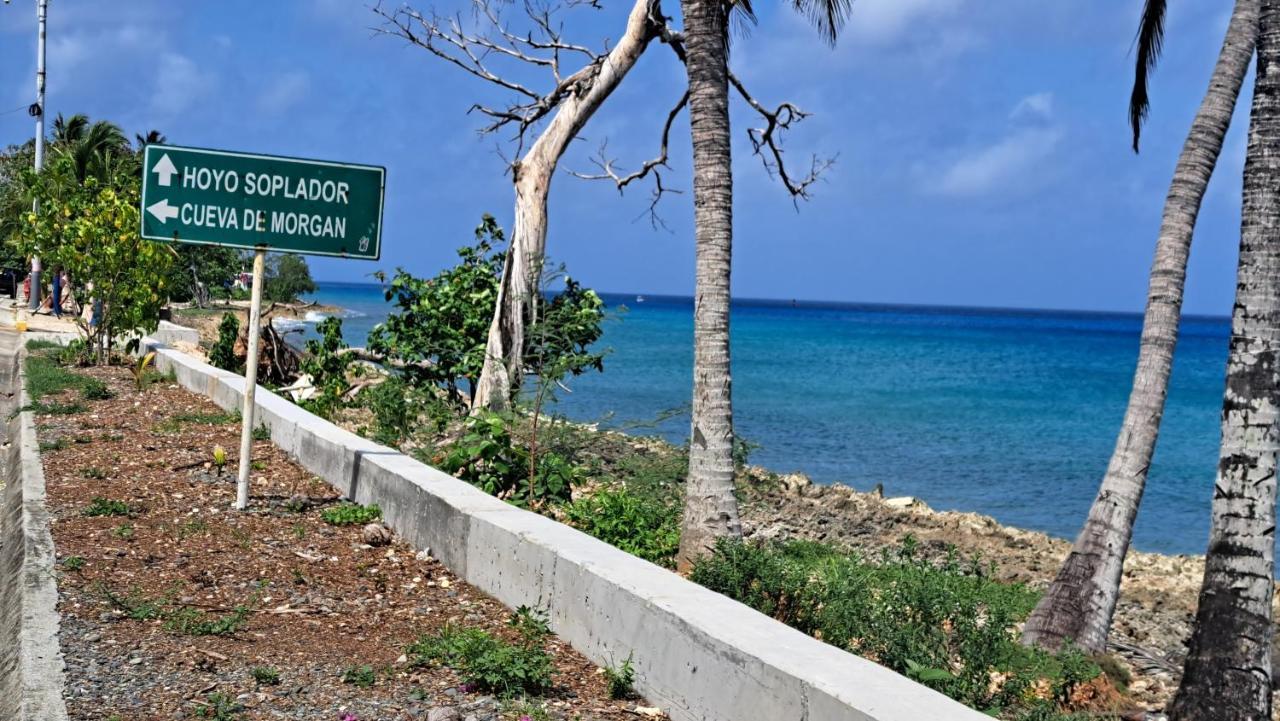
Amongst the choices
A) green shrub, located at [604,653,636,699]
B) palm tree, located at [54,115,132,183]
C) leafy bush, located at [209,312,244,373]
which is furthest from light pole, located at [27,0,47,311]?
green shrub, located at [604,653,636,699]

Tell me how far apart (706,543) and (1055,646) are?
8.18 feet

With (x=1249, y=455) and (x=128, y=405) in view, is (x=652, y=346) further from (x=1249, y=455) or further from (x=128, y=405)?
(x=1249, y=455)

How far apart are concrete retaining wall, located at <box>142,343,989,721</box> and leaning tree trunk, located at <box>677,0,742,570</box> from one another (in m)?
1.38

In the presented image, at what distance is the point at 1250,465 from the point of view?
643 cm

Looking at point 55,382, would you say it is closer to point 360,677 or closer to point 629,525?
point 629,525

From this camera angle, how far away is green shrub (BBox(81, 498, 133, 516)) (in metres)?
8.60

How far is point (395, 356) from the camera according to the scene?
16.4 m

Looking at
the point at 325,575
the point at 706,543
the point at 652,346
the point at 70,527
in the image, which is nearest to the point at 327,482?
the point at 70,527

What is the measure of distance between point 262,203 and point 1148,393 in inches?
245

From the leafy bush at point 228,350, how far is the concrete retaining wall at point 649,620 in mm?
12219

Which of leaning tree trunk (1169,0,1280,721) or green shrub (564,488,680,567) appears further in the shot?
green shrub (564,488,680,567)

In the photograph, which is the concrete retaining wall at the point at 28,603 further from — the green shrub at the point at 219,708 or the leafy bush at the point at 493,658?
the leafy bush at the point at 493,658

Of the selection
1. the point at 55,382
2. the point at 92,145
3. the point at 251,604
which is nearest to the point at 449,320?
the point at 55,382

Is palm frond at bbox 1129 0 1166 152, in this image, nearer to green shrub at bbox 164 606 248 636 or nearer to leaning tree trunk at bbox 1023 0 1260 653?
leaning tree trunk at bbox 1023 0 1260 653
